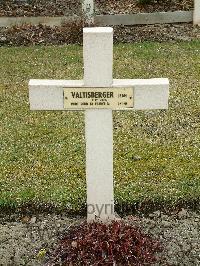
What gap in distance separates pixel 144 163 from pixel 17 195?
4.17 ft

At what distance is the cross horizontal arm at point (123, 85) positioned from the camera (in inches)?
163

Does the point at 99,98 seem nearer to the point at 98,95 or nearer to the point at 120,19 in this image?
the point at 98,95

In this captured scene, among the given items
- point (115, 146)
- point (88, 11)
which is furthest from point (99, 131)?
point (88, 11)

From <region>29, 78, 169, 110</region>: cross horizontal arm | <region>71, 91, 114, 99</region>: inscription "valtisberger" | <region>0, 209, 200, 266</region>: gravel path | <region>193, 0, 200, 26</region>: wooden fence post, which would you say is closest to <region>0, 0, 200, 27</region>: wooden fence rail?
<region>193, 0, 200, 26</region>: wooden fence post

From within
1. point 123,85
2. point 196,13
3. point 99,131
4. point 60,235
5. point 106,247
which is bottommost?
point 60,235

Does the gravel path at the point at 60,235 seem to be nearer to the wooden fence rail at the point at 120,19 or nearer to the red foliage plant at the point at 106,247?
the red foliage plant at the point at 106,247

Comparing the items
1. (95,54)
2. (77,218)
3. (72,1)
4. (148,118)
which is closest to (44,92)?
(95,54)

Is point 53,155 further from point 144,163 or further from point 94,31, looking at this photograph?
point 94,31

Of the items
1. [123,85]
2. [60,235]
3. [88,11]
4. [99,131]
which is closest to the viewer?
[123,85]

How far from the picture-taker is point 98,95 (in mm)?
4145

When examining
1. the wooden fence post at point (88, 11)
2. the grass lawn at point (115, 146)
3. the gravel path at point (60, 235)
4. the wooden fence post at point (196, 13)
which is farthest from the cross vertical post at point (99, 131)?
the wooden fence post at point (196, 13)

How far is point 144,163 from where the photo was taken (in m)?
5.79

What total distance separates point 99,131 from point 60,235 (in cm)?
90

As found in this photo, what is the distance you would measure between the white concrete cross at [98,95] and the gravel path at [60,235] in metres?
Answer: 0.61
